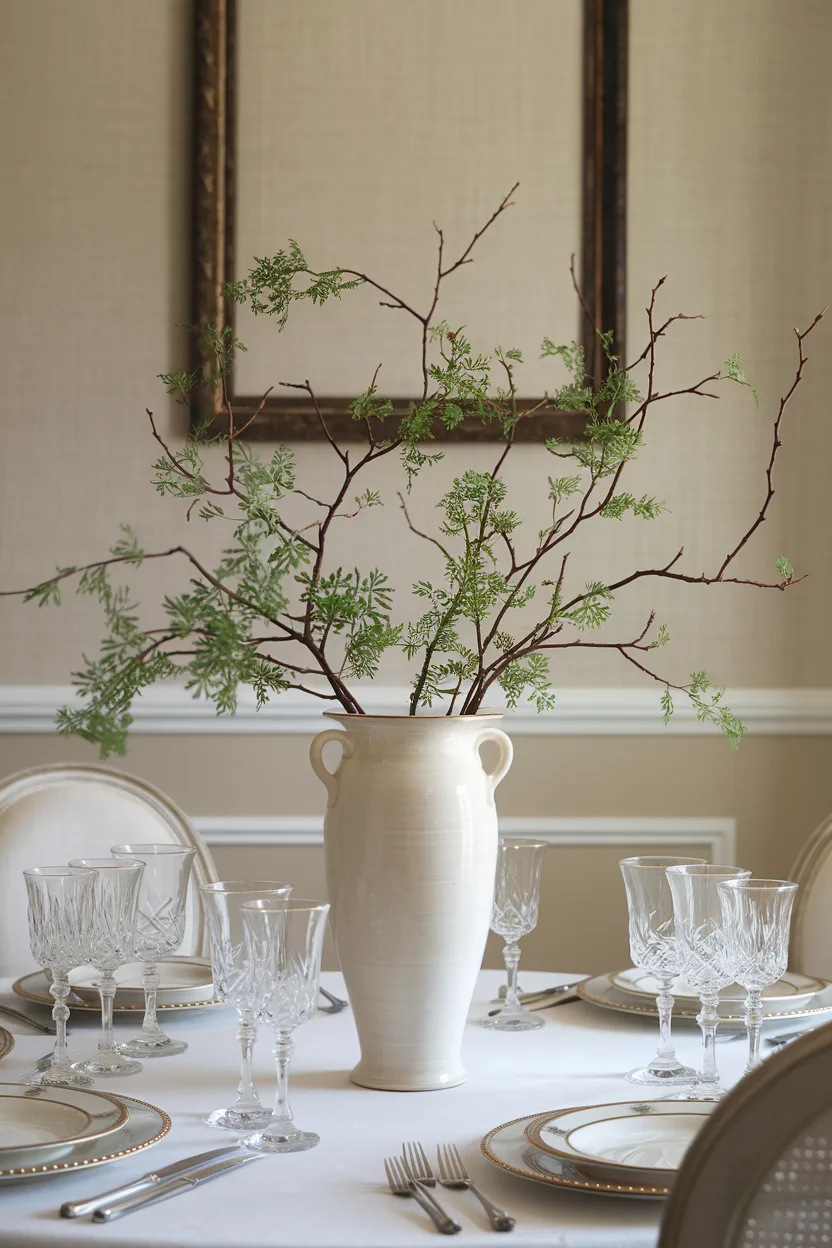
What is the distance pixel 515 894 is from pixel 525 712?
3.57 ft

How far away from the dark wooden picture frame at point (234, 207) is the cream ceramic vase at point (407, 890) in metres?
1.42

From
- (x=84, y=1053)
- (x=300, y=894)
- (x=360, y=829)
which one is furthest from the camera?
(x=300, y=894)

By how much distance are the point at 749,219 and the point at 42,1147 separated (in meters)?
2.19

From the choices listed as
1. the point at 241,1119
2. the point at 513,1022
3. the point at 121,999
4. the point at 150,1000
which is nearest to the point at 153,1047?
the point at 150,1000

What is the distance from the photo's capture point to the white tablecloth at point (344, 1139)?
2.64 feet

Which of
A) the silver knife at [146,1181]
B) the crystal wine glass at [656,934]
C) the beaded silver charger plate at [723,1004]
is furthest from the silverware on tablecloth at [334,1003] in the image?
the silver knife at [146,1181]

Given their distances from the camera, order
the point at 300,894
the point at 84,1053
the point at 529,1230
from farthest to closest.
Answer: the point at 300,894 → the point at 84,1053 → the point at 529,1230

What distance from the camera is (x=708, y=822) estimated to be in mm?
2521

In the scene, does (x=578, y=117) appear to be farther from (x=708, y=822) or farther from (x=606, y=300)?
(x=708, y=822)

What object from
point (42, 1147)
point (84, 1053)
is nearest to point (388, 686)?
point (84, 1053)

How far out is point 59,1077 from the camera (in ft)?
3.76

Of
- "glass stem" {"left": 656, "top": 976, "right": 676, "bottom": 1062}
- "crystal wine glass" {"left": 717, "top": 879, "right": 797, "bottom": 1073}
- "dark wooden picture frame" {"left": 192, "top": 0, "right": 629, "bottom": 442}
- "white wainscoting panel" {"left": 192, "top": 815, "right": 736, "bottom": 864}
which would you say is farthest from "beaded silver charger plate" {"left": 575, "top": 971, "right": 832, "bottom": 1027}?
"dark wooden picture frame" {"left": 192, "top": 0, "right": 629, "bottom": 442}

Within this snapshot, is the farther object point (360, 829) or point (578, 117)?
point (578, 117)

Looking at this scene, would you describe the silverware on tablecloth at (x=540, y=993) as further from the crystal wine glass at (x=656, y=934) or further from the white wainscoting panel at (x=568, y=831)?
the white wainscoting panel at (x=568, y=831)
